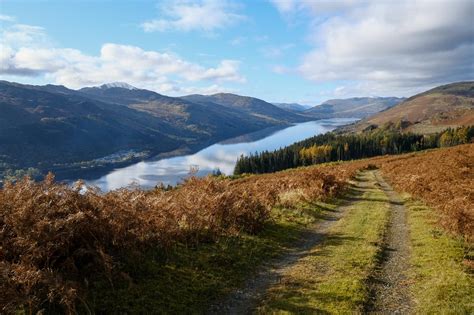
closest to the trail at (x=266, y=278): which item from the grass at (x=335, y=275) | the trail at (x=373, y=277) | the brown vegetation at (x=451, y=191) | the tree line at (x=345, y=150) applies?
the trail at (x=373, y=277)

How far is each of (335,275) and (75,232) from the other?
7.20m

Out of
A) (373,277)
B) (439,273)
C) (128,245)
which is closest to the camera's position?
(128,245)

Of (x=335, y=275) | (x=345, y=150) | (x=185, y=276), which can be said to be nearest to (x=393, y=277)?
(x=335, y=275)

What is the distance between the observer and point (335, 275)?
35.9 ft

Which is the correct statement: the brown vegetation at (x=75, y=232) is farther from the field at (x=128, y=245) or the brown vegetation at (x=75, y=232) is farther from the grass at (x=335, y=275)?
the grass at (x=335, y=275)

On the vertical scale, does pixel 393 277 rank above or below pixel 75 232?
below

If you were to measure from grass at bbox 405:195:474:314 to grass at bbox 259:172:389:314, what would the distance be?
4.22ft

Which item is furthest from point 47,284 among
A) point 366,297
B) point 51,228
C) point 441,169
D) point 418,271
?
point 441,169

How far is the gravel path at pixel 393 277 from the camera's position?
909 cm

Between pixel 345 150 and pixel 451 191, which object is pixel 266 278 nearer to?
pixel 451 191

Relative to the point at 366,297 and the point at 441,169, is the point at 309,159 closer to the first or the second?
the point at 441,169

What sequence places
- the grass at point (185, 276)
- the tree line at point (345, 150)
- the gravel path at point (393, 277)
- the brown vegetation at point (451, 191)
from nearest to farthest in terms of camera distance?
the grass at point (185, 276) < the gravel path at point (393, 277) < the brown vegetation at point (451, 191) < the tree line at point (345, 150)

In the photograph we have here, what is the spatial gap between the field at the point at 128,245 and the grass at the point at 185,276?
3 cm

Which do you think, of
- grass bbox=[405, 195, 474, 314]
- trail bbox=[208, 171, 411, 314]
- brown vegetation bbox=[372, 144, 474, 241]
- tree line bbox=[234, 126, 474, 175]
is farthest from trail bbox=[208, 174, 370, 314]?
tree line bbox=[234, 126, 474, 175]
